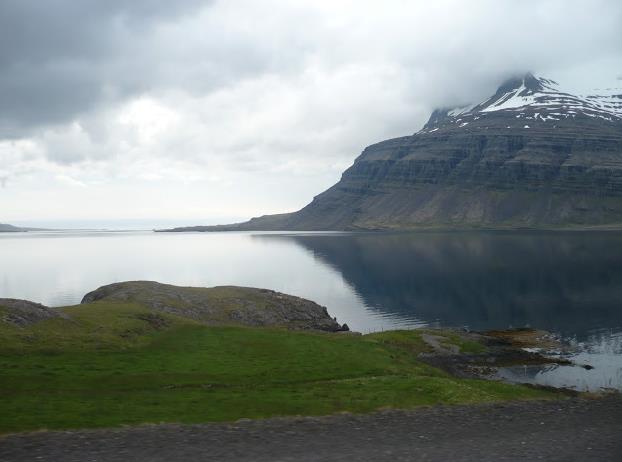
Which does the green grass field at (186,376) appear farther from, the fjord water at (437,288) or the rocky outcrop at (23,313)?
the fjord water at (437,288)

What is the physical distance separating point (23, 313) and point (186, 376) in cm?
2060

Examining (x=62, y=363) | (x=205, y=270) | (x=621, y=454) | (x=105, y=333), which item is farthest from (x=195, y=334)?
(x=205, y=270)

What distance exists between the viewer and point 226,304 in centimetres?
8200

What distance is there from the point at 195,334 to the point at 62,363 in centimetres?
1818

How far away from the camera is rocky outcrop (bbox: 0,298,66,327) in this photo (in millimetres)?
45447

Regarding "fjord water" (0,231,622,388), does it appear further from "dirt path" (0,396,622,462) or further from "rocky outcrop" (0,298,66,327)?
"rocky outcrop" (0,298,66,327)

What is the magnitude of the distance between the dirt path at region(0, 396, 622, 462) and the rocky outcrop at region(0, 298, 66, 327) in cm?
2749

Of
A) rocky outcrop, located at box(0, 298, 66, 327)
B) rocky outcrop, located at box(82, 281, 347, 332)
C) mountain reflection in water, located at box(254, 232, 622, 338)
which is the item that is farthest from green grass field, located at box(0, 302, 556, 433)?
mountain reflection in water, located at box(254, 232, 622, 338)

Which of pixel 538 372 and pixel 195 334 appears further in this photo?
pixel 538 372

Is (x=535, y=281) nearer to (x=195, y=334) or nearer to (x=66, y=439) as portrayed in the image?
(x=195, y=334)

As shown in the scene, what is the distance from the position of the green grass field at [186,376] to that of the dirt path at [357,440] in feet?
6.49

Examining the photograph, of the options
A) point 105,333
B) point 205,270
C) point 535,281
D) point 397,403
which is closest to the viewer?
point 397,403

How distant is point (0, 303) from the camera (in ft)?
159

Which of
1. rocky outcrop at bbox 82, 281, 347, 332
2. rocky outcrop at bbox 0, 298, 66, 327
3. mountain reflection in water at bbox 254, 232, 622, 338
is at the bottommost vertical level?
mountain reflection in water at bbox 254, 232, 622, 338
